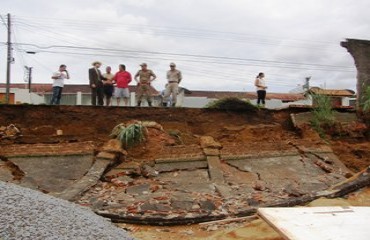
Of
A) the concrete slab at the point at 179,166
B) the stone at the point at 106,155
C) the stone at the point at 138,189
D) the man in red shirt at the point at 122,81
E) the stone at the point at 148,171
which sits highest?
the man in red shirt at the point at 122,81

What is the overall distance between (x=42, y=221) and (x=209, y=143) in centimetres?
538

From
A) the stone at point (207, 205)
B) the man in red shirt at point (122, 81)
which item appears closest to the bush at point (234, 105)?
the man in red shirt at point (122, 81)

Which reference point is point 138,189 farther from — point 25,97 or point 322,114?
point 25,97

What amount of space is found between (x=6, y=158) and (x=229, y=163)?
162 inches

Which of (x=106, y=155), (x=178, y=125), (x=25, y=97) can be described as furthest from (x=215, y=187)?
(x=25, y=97)

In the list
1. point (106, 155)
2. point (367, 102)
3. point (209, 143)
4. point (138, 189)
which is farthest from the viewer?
point (367, 102)

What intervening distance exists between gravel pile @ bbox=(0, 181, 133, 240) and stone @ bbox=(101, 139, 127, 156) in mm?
3732

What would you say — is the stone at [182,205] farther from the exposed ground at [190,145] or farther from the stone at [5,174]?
the stone at [5,174]

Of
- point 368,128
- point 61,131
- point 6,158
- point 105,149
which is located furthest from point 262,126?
point 6,158

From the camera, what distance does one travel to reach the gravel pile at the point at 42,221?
363 centimetres

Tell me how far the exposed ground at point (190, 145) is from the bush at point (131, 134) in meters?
0.15

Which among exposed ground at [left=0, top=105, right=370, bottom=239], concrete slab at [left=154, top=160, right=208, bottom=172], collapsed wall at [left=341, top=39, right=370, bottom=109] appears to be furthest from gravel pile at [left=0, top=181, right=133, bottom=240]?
collapsed wall at [left=341, top=39, right=370, bottom=109]

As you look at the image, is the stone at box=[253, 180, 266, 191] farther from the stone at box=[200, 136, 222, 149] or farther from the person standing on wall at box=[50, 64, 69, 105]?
the person standing on wall at box=[50, 64, 69, 105]

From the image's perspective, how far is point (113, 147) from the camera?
855 centimetres
